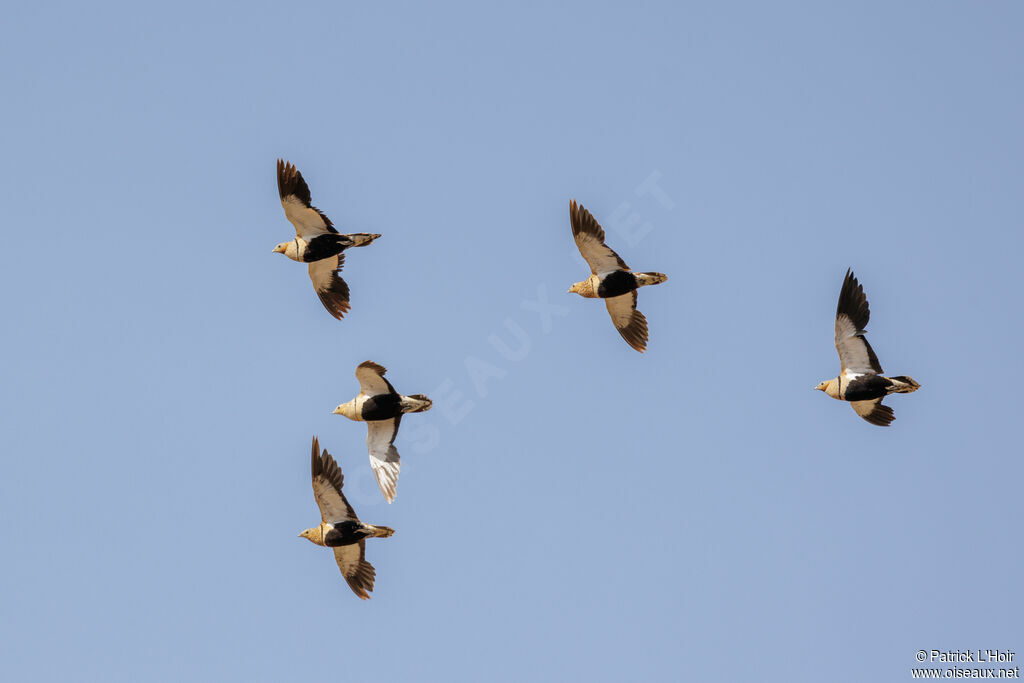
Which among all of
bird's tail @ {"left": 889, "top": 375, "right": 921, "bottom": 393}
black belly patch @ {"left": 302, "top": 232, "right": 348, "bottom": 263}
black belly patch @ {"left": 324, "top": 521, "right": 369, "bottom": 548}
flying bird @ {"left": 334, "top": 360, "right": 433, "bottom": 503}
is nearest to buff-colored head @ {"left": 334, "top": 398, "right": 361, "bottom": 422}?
flying bird @ {"left": 334, "top": 360, "right": 433, "bottom": 503}

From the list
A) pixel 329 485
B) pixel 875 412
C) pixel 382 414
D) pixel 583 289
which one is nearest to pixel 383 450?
pixel 382 414

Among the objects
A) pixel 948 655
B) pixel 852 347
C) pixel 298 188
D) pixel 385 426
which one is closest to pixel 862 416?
pixel 852 347

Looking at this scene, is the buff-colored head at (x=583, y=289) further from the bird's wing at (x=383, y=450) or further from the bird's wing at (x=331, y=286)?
Result: the bird's wing at (x=331, y=286)

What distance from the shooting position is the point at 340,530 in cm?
3128

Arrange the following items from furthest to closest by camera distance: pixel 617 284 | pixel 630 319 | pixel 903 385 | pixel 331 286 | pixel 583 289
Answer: pixel 630 319
pixel 331 286
pixel 583 289
pixel 617 284
pixel 903 385

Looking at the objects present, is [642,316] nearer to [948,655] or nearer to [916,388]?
[916,388]

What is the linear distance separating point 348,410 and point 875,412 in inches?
499

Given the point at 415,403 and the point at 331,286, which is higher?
the point at 331,286

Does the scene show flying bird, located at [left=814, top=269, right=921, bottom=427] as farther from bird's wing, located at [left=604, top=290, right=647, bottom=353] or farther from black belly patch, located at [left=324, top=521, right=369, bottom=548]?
black belly patch, located at [left=324, top=521, right=369, bottom=548]

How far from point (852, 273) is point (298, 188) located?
13369 millimetres

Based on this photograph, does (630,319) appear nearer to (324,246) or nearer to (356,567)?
(324,246)

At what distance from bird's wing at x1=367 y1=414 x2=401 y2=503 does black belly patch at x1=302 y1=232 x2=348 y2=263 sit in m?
4.44

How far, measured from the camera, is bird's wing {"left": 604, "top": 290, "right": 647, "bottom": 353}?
111 ft

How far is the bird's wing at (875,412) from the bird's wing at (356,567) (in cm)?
1235
